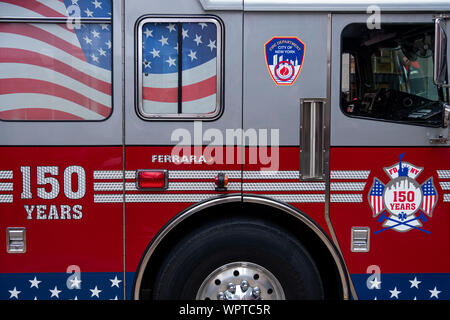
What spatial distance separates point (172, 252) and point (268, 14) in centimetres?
188

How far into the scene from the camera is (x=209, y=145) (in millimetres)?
3510

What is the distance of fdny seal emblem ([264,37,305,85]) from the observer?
3.51m

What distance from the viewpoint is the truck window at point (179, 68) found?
3.50m

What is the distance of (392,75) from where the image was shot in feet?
11.7

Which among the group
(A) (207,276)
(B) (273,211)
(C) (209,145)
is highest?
(C) (209,145)

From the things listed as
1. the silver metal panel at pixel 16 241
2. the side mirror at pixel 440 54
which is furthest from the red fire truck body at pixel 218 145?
the side mirror at pixel 440 54

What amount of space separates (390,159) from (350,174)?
310 millimetres

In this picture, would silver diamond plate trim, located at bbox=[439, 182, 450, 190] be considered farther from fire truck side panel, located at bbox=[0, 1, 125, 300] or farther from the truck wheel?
fire truck side panel, located at bbox=[0, 1, 125, 300]

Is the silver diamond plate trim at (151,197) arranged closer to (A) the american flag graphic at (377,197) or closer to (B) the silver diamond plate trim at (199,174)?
(B) the silver diamond plate trim at (199,174)

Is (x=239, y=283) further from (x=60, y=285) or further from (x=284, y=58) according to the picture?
(x=284, y=58)

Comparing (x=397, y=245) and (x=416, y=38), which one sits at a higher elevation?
(x=416, y=38)

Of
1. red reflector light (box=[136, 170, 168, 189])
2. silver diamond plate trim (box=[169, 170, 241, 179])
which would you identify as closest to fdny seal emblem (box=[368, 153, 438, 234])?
silver diamond plate trim (box=[169, 170, 241, 179])
